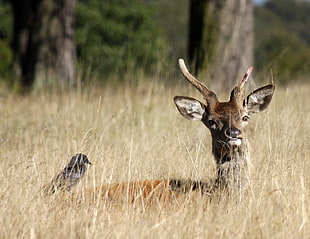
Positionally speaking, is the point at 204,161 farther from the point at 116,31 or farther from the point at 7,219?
the point at 116,31

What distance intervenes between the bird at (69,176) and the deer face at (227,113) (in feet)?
3.40

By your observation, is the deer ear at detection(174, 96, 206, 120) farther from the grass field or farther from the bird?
the bird

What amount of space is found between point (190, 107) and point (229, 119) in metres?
0.51

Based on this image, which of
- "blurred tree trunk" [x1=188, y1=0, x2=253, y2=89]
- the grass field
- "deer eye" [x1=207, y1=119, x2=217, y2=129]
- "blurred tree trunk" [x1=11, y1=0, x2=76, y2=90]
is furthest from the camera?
"blurred tree trunk" [x1=11, y1=0, x2=76, y2=90]

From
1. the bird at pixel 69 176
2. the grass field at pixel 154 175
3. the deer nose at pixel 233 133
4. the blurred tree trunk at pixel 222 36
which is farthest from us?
the blurred tree trunk at pixel 222 36

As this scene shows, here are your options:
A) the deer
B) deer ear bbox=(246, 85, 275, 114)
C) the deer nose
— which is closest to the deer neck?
the deer

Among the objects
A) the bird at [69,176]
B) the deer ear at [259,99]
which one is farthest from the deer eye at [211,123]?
the bird at [69,176]

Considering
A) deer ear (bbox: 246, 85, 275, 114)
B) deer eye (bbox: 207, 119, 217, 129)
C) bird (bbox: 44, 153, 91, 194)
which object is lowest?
bird (bbox: 44, 153, 91, 194)

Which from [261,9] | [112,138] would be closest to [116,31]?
[112,138]

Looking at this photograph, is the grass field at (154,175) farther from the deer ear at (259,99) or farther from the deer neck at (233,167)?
the deer ear at (259,99)

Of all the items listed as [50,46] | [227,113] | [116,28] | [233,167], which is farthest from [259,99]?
[116,28]

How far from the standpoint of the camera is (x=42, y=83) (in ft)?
37.9

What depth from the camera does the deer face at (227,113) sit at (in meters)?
4.94

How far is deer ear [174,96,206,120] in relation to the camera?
17.7ft
